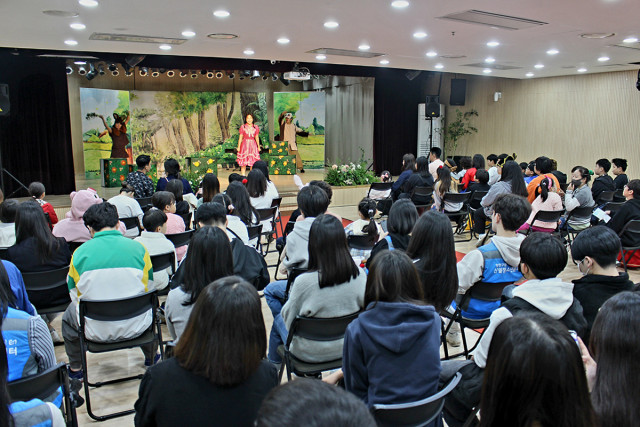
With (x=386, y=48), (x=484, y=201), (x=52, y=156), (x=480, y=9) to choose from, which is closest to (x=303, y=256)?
(x=480, y=9)

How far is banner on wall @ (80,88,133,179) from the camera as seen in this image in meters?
12.5

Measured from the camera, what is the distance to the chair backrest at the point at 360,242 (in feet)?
14.8

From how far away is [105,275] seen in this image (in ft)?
10.5

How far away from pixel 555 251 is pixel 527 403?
1.38 m

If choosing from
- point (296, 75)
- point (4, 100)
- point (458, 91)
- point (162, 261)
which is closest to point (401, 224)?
point (162, 261)

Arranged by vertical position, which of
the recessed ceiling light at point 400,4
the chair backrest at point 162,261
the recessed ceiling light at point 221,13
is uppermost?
the recessed ceiling light at point 221,13

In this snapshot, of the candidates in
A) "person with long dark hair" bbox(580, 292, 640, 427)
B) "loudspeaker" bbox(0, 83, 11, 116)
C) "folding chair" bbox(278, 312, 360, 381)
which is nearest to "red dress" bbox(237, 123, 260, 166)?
"loudspeaker" bbox(0, 83, 11, 116)

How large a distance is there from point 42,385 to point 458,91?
14.7 m

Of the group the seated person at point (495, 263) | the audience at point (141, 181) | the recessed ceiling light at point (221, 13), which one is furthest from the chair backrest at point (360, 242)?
the audience at point (141, 181)

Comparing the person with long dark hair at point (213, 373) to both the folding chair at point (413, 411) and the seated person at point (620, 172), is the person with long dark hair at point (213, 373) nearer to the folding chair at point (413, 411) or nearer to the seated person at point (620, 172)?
the folding chair at point (413, 411)

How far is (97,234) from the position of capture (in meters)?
3.26

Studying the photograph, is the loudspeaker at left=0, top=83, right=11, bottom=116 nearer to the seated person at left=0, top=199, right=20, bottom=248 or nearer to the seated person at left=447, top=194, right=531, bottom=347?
the seated person at left=0, top=199, right=20, bottom=248

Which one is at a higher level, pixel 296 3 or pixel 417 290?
pixel 296 3

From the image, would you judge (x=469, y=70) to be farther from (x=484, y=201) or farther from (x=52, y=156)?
(x=52, y=156)
